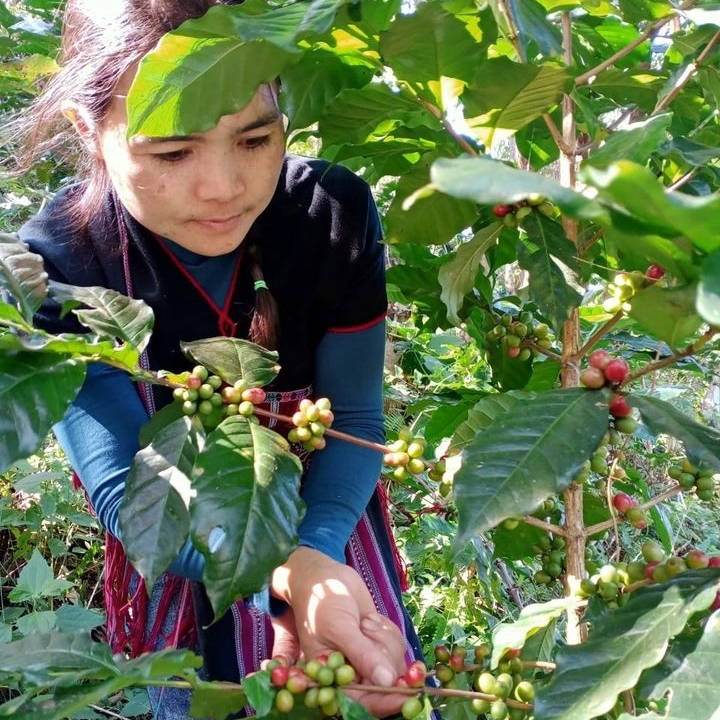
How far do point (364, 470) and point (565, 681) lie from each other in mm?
740

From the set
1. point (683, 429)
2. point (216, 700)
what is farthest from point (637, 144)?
point (216, 700)

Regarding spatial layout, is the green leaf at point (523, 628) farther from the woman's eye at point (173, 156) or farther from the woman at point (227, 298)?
the woman's eye at point (173, 156)

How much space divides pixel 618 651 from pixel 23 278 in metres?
0.61

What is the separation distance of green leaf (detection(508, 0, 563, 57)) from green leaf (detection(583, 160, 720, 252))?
1.05 feet

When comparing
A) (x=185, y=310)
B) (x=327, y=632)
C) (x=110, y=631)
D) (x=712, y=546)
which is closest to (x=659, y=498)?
(x=327, y=632)

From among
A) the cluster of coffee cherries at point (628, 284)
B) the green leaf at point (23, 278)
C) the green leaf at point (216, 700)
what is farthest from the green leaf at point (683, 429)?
the green leaf at point (23, 278)

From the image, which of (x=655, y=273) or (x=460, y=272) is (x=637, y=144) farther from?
(x=460, y=272)

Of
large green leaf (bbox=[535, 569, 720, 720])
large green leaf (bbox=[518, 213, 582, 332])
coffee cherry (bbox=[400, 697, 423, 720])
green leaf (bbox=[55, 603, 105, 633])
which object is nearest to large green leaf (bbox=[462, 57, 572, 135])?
large green leaf (bbox=[518, 213, 582, 332])

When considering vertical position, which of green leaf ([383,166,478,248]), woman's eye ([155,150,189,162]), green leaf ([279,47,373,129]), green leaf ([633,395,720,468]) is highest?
green leaf ([279,47,373,129])

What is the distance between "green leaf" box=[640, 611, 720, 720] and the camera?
0.50 m

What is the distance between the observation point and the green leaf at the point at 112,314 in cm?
76

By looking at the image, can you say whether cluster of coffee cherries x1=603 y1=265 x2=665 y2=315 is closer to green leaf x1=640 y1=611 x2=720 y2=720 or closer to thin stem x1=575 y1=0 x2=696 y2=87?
thin stem x1=575 y1=0 x2=696 y2=87

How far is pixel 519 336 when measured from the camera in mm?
977

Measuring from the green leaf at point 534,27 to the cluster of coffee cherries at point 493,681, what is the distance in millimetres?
565
